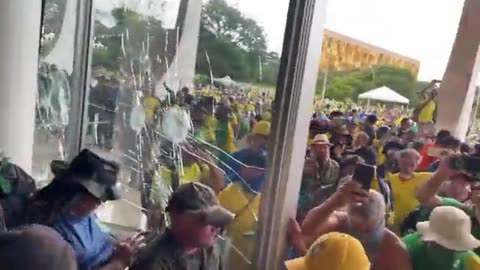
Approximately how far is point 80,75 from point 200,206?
4.38 feet

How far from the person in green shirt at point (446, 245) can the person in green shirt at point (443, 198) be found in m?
0.11

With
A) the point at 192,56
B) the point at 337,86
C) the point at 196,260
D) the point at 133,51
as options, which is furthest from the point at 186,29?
the point at 196,260

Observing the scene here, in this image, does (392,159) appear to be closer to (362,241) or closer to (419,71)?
(419,71)

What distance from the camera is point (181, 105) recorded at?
223cm

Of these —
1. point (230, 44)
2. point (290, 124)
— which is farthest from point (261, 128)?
point (230, 44)

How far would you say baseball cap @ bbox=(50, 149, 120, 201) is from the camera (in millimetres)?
1529

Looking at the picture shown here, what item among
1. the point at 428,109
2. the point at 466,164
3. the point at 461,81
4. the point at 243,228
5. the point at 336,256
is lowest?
the point at 243,228

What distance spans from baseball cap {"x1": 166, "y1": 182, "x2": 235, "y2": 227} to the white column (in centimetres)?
108

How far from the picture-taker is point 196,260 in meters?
1.32

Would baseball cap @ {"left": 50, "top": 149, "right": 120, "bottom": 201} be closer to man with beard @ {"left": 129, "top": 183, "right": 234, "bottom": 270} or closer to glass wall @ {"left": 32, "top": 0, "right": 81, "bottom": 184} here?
man with beard @ {"left": 129, "top": 183, "right": 234, "bottom": 270}

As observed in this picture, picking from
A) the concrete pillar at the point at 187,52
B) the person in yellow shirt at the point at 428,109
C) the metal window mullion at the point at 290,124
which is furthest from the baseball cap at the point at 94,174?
the person in yellow shirt at the point at 428,109

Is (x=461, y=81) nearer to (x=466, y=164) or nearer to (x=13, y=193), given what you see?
(x=466, y=164)

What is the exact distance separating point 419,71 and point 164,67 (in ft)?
2.76

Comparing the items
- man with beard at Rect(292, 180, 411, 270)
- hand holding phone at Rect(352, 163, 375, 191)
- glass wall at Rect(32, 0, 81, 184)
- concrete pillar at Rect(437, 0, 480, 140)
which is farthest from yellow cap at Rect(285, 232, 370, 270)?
glass wall at Rect(32, 0, 81, 184)
